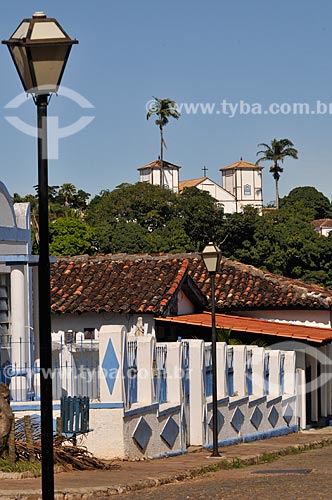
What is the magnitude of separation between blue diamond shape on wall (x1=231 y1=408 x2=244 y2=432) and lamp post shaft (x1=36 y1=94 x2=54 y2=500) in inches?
477

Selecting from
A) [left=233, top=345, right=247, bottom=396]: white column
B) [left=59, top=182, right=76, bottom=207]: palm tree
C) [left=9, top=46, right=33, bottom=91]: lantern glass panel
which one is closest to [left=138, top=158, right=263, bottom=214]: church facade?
[left=59, top=182, right=76, bottom=207]: palm tree

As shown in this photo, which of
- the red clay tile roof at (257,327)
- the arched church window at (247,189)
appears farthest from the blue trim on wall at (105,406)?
the arched church window at (247,189)

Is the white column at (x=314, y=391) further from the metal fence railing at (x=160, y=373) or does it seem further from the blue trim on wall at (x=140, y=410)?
the blue trim on wall at (x=140, y=410)

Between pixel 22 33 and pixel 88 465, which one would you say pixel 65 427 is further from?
pixel 22 33

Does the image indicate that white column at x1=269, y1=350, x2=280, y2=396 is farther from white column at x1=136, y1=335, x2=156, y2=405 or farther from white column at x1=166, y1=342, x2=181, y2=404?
white column at x1=136, y1=335, x2=156, y2=405

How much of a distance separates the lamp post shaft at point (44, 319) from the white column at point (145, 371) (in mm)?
7664

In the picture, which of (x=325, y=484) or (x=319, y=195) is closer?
(x=325, y=484)

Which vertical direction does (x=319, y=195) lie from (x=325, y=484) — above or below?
above

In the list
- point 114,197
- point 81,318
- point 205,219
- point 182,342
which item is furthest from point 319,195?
point 182,342

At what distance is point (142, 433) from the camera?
564 inches

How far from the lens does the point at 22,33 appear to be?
7242 millimetres

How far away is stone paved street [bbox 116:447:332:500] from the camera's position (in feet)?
34.9

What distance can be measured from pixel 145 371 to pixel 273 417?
316 inches

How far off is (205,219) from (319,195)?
5434 centimetres
